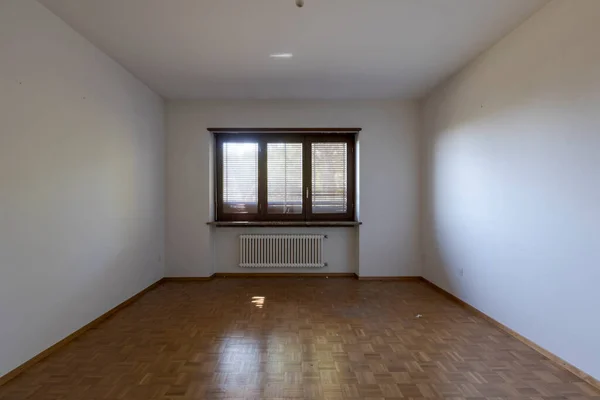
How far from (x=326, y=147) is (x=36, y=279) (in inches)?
159

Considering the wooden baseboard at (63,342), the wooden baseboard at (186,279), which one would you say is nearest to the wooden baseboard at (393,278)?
the wooden baseboard at (186,279)

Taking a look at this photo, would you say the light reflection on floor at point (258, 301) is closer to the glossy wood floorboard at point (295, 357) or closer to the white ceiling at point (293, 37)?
the glossy wood floorboard at point (295, 357)

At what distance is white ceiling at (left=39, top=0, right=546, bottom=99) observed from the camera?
2670 millimetres

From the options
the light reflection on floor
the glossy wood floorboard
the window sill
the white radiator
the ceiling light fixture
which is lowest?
the light reflection on floor

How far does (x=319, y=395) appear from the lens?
85.0 inches

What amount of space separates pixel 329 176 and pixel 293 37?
8.65 feet

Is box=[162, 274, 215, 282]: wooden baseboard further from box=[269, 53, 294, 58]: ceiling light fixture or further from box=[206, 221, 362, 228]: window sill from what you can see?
box=[269, 53, 294, 58]: ceiling light fixture

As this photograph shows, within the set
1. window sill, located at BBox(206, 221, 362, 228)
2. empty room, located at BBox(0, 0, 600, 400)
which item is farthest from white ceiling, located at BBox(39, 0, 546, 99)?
window sill, located at BBox(206, 221, 362, 228)

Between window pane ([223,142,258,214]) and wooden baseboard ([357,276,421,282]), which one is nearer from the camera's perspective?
wooden baseboard ([357,276,421,282])

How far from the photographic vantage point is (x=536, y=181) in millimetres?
2785

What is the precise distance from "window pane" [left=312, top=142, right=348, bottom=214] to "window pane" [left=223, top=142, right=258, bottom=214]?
963 millimetres

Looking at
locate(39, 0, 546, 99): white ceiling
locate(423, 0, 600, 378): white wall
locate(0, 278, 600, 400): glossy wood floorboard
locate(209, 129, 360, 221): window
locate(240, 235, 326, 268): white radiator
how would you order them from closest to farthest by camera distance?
locate(0, 278, 600, 400): glossy wood floorboard, locate(423, 0, 600, 378): white wall, locate(39, 0, 546, 99): white ceiling, locate(240, 235, 326, 268): white radiator, locate(209, 129, 360, 221): window

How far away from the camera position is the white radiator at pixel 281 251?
534 centimetres

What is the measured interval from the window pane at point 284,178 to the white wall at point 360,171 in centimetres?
43
